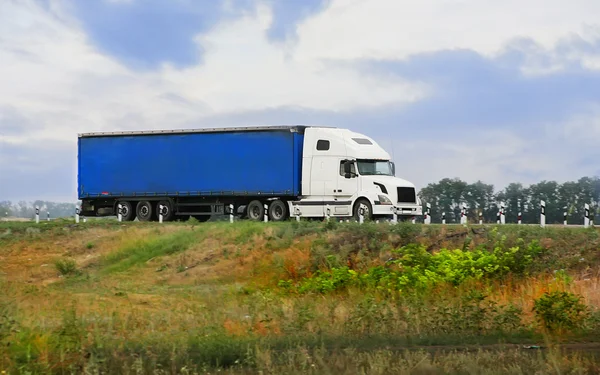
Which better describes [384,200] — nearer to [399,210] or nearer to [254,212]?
[399,210]

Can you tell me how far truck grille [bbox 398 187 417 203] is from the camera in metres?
34.1

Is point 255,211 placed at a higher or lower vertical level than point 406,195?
lower

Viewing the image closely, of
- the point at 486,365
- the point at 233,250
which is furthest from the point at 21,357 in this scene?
the point at 233,250

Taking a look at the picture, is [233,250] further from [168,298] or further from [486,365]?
[486,365]

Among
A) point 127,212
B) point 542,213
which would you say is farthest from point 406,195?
point 127,212

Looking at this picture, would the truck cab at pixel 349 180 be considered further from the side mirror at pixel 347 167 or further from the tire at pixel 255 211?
the tire at pixel 255 211

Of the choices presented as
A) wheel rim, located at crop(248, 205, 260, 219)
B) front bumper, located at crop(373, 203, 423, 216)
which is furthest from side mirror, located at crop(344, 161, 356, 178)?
wheel rim, located at crop(248, 205, 260, 219)

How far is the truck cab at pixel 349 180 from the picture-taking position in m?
34.1

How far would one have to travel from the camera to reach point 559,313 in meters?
14.9

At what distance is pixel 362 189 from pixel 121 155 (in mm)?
13560

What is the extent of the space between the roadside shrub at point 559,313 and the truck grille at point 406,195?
18.7 meters

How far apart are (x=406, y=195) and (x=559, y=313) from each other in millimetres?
19530

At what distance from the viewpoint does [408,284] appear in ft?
66.4

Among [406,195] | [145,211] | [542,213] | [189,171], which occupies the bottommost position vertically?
[542,213]
